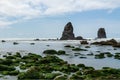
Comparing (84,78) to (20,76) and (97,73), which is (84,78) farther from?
(20,76)

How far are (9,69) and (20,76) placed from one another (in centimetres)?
715

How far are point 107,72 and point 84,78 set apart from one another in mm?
7561

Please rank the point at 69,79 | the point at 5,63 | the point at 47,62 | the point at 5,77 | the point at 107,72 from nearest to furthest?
the point at 69,79 < the point at 5,77 < the point at 107,72 < the point at 5,63 < the point at 47,62

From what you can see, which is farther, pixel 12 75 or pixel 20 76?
pixel 12 75

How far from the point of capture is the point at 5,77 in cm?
3944

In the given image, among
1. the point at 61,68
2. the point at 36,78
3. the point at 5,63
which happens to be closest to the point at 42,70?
the point at 61,68

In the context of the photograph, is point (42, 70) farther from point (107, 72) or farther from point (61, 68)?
point (107, 72)

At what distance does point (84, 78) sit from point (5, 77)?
9.23 m

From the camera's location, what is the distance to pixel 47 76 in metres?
38.9

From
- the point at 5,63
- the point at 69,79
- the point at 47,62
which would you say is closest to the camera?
the point at 69,79

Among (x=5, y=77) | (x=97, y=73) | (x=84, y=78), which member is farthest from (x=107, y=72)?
(x=5, y=77)

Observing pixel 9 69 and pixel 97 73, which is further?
pixel 9 69

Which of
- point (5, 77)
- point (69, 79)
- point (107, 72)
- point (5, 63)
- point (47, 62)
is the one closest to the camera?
point (69, 79)

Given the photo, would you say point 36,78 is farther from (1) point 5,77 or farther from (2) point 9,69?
(2) point 9,69
